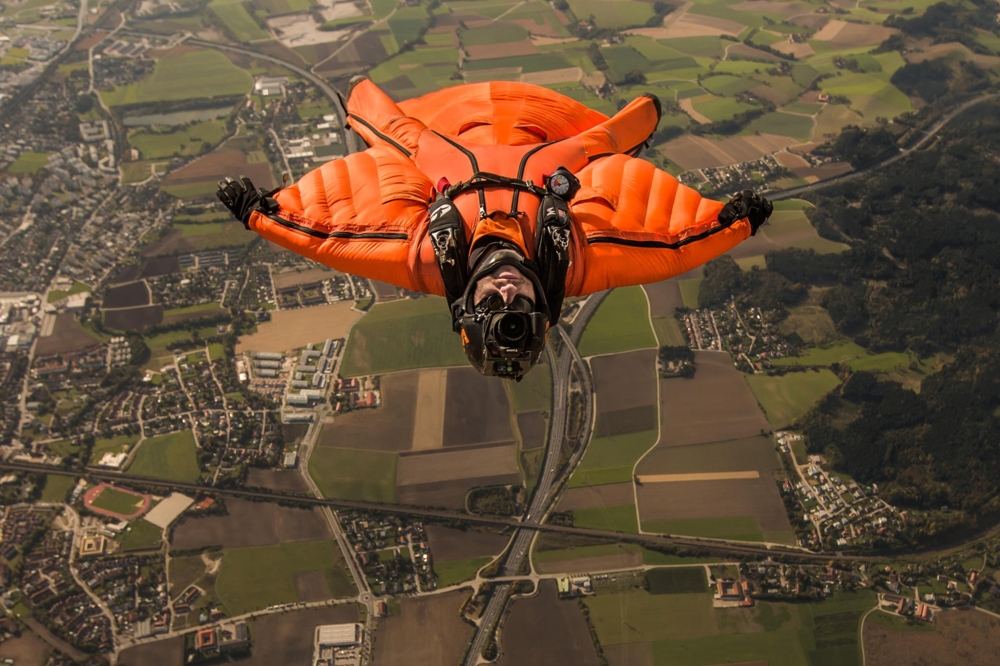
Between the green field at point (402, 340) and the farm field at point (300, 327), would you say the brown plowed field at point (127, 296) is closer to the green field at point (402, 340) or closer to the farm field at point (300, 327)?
the farm field at point (300, 327)

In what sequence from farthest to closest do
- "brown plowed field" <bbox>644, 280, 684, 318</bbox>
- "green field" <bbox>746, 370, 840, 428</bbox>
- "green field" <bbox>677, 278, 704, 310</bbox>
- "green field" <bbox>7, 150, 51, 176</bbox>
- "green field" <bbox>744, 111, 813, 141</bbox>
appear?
1. "green field" <bbox>744, 111, 813, 141</bbox>
2. "green field" <bbox>7, 150, 51, 176</bbox>
3. "green field" <bbox>677, 278, 704, 310</bbox>
4. "brown plowed field" <bbox>644, 280, 684, 318</bbox>
5. "green field" <bbox>746, 370, 840, 428</bbox>

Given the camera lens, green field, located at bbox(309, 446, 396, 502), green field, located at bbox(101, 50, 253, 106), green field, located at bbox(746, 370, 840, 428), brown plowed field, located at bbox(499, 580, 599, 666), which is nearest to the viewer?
the camera lens

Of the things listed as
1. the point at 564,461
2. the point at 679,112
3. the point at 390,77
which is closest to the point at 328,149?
the point at 390,77

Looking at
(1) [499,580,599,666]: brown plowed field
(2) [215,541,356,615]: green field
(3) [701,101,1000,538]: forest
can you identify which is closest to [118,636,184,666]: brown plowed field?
(2) [215,541,356,615]: green field

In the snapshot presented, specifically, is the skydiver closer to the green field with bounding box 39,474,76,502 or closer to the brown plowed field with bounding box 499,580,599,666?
the brown plowed field with bounding box 499,580,599,666

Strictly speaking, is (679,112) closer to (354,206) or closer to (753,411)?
(753,411)

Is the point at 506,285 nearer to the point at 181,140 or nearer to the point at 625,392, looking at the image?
the point at 625,392
